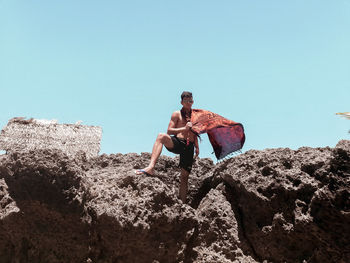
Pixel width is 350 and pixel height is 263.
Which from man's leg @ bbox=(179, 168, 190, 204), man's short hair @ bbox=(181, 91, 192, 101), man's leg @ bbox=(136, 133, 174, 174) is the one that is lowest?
man's leg @ bbox=(179, 168, 190, 204)

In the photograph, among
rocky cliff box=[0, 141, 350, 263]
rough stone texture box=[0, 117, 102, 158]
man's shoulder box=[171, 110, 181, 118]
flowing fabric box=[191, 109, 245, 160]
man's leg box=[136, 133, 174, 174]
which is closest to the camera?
rocky cliff box=[0, 141, 350, 263]

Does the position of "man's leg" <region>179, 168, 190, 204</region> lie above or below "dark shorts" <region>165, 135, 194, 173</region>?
below

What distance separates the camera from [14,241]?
3.18 metres

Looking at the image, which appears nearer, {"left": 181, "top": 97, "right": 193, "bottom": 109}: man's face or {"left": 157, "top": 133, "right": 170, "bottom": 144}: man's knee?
{"left": 157, "top": 133, "right": 170, "bottom": 144}: man's knee

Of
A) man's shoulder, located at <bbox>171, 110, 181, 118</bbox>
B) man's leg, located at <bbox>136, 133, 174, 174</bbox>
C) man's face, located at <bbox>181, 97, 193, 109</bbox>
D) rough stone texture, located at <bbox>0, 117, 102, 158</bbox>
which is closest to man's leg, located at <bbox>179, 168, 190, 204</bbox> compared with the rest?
man's leg, located at <bbox>136, 133, 174, 174</bbox>

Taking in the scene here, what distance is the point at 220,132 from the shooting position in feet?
13.6

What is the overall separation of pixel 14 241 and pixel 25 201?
0.43 metres

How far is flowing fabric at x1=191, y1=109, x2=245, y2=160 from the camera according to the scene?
408 cm

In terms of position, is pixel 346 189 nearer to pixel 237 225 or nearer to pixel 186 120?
pixel 237 225

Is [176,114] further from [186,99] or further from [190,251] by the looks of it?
[190,251]

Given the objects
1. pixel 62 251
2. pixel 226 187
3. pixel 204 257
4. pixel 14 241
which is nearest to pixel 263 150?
pixel 226 187

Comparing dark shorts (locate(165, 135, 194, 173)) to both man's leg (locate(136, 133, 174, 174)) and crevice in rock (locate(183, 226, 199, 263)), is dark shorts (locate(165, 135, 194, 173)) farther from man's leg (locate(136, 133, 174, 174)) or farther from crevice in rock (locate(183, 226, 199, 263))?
crevice in rock (locate(183, 226, 199, 263))

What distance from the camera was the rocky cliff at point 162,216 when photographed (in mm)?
3053

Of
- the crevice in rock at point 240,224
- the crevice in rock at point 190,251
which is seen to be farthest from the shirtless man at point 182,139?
the crevice in rock at point 190,251
